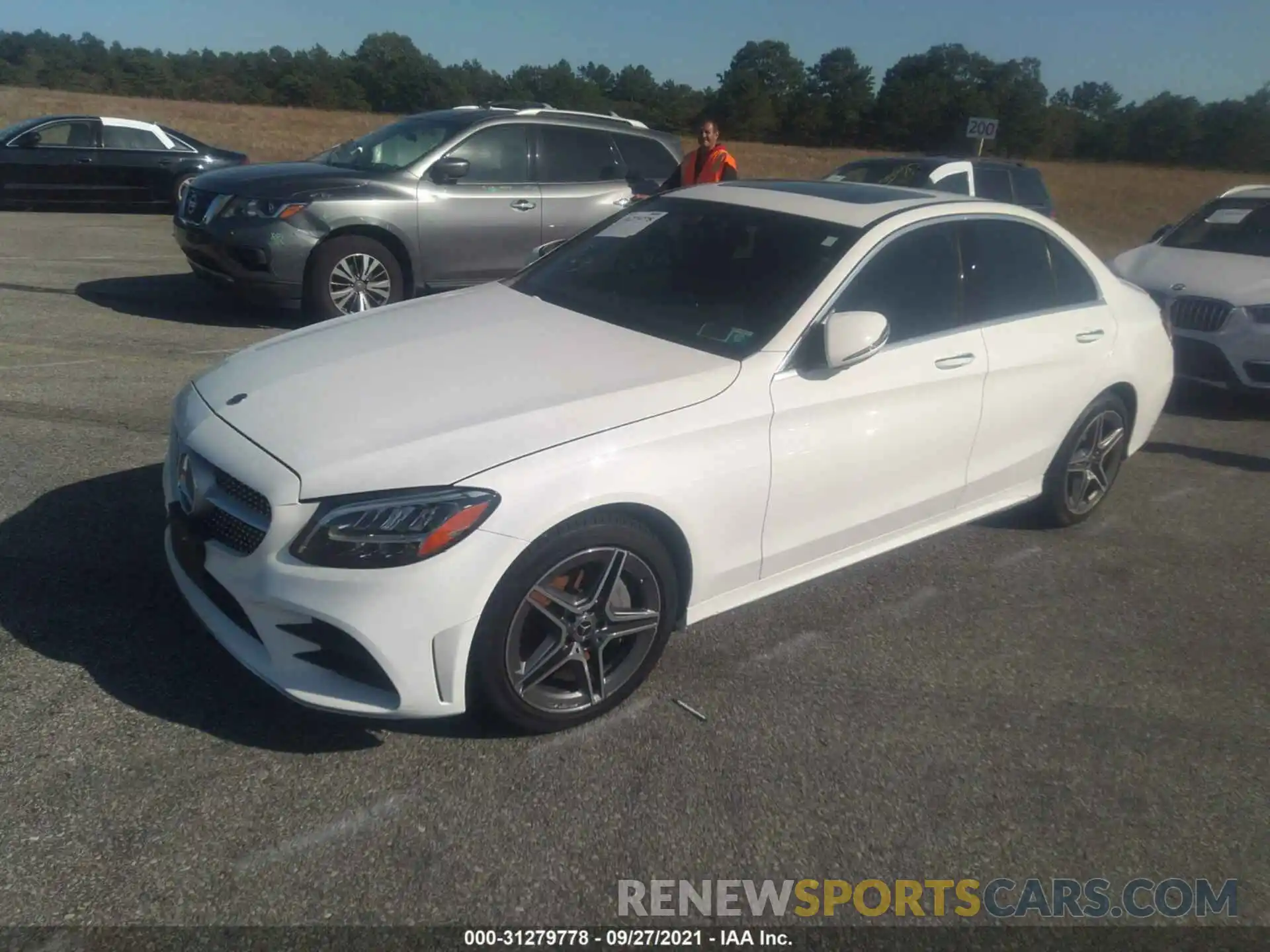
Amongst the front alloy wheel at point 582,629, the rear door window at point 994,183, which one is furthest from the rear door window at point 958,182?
the front alloy wheel at point 582,629

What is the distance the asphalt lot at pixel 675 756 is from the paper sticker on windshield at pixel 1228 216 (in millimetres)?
4830

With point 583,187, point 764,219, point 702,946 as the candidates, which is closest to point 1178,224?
point 583,187

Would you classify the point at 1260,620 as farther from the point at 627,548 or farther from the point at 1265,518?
the point at 627,548

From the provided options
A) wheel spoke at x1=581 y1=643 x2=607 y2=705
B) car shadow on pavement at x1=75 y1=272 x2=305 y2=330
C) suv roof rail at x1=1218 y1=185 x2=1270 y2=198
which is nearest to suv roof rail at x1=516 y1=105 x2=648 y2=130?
car shadow on pavement at x1=75 y1=272 x2=305 y2=330

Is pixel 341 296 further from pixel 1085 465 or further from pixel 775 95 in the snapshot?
pixel 775 95

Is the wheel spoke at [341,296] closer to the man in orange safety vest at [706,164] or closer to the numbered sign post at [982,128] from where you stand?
the man in orange safety vest at [706,164]

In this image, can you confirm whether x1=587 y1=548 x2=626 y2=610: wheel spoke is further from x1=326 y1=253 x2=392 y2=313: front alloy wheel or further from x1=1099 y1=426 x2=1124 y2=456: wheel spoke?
x1=326 y1=253 x2=392 y2=313: front alloy wheel

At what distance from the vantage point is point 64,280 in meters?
9.74

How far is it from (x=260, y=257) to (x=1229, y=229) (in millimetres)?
7820

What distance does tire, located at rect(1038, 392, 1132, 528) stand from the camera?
4883 mm

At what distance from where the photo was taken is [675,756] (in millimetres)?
3160

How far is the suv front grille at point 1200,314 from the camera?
24.3 ft

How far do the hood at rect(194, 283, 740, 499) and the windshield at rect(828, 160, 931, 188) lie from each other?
27.7ft

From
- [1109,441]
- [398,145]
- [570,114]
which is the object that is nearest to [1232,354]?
[1109,441]
